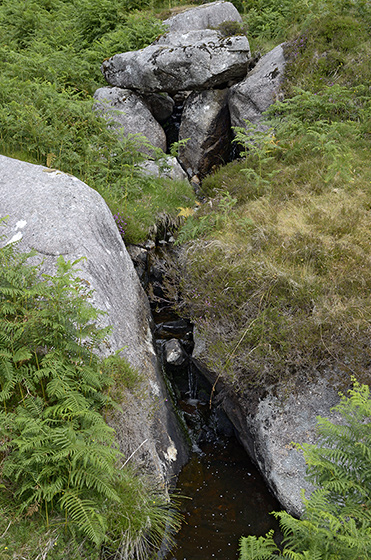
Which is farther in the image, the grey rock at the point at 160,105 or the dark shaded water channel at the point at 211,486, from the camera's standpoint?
the grey rock at the point at 160,105

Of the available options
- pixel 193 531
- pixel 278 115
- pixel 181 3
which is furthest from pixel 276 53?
pixel 193 531

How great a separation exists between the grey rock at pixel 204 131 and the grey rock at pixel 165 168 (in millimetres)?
592

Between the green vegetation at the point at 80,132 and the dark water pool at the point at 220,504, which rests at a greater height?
the green vegetation at the point at 80,132

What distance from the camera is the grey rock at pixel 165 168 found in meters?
10.4

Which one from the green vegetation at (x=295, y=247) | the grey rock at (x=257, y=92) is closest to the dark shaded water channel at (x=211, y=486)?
the green vegetation at (x=295, y=247)

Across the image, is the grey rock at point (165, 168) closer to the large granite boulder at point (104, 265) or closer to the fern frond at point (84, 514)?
the large granite boulder at point (104, 265)

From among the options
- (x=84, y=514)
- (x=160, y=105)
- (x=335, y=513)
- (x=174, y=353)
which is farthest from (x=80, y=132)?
(x=335, y=513)

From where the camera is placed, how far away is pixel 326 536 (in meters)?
3.20

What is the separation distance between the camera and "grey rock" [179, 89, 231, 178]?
445 inches

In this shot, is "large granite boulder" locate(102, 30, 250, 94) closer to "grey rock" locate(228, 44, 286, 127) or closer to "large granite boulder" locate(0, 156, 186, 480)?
"grey rock" locate(228, 44, 286, 127)

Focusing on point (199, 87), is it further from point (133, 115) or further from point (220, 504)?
point (220, 504)

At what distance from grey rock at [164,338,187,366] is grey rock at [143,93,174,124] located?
7464 mm

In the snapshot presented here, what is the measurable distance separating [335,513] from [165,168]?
8.55 meters

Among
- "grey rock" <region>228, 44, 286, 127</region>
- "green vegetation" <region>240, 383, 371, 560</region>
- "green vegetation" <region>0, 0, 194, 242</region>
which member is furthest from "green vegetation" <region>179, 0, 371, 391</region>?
"green vegetation" <region>240, 383, 371, 560</region>
